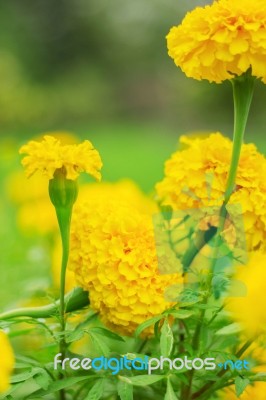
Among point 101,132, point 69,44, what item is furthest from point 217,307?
point 69,44

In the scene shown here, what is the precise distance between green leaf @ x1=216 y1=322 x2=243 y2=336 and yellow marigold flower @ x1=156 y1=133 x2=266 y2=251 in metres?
0.08

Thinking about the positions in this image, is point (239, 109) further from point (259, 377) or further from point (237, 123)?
point (259, 377)

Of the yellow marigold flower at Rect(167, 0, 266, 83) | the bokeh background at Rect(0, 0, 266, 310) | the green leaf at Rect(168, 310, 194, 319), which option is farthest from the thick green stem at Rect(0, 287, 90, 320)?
the bokeh background at Rect(0, 0, 266, 310)

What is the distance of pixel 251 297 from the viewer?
684mm

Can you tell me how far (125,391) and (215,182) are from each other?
8.8 inches

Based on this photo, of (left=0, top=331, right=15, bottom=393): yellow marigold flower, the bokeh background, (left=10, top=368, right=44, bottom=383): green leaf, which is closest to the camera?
(left=0, top=331, right=15, bottom=393): yellow marigold flower

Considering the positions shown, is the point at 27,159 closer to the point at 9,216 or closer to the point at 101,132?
the point at 9,216

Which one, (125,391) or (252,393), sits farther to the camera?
(252,393)

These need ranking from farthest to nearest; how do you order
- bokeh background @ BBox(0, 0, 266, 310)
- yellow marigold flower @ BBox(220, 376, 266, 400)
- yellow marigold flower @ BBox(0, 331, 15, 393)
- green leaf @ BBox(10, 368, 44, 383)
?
bokeh background @ BBox(0, 0, 266, 310) → yellow marigold flower @ BBox(220, 376, 266, 400) → green leaf @ BBox(10, 368, 44, 383) → yellow marigold flower @ BBox(0, 331, 15, 393)

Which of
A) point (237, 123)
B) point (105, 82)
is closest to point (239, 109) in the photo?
point (237, 123)

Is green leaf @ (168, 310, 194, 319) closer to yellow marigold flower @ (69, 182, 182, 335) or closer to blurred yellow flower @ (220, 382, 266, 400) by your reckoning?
yellow marigold flower @ (69, 182, 182, 335)

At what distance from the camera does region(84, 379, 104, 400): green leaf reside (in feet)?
2.40

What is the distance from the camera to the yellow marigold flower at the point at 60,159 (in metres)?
0.77

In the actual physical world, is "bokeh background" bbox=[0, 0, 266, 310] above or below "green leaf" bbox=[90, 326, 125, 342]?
above
